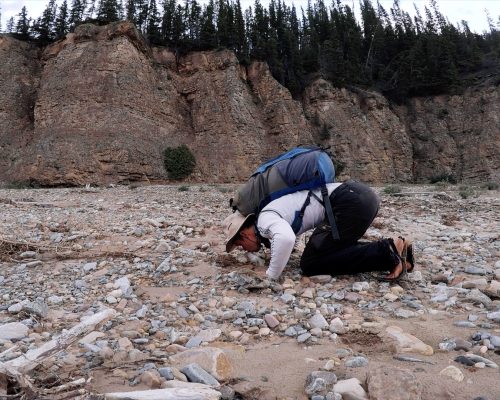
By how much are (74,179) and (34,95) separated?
10.6m

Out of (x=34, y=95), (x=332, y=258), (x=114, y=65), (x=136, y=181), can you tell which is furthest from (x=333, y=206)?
(x=34, y=95)

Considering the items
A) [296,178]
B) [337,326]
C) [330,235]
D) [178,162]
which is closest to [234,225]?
[296,178]

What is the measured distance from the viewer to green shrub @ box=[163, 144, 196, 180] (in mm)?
27781

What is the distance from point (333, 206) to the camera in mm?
4121

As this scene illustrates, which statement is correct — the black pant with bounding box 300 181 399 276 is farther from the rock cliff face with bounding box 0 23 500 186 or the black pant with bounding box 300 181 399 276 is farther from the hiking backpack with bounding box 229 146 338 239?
the rock cliff face with bounding box 0 23 500 186

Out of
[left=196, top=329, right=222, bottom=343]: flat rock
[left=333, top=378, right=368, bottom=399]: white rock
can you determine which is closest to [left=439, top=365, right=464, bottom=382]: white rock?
[left=333, top=378, right=368, bottom=399]: white rock

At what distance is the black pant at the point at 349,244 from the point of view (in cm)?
407

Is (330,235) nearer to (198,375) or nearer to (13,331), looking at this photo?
(198,375)

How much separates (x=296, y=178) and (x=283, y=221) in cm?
47

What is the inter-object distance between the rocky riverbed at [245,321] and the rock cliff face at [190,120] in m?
22.2

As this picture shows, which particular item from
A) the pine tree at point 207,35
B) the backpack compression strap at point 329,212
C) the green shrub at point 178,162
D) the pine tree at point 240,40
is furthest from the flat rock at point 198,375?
the pine tree at point 240,40

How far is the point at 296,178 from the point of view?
405 cm

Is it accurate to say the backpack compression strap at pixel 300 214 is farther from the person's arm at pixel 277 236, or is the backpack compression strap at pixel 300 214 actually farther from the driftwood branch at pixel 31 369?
the driftwood branch at pixel 31 369

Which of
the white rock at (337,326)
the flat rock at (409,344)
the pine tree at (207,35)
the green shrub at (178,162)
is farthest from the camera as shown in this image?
the pine tree at (207,35)
